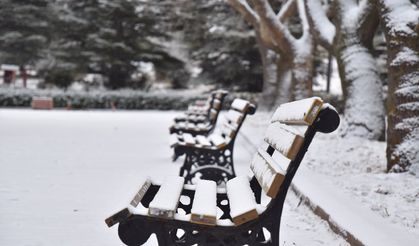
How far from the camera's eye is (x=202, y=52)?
90.9 feet

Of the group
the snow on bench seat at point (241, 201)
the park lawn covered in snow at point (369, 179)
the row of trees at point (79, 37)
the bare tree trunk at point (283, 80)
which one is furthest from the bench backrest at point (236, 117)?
the row of trees at point (79, 37)

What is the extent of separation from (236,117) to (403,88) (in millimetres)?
2100

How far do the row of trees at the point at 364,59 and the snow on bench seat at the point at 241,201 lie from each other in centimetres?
325

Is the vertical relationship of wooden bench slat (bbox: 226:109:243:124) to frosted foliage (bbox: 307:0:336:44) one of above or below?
below

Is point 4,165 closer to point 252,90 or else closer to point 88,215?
point 88,215

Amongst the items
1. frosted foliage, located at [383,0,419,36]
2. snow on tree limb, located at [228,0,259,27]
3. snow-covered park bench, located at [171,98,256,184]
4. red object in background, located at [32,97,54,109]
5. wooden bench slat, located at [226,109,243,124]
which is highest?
snow on tree limb, located at [228,0,259,27]

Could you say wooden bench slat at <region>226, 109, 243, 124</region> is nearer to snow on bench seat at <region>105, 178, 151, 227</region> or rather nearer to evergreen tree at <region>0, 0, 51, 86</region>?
snow on bench seat at <region>105, 178, 151, 227</region>

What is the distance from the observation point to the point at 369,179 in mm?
5742

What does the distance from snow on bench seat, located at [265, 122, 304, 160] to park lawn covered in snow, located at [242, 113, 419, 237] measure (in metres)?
1.24

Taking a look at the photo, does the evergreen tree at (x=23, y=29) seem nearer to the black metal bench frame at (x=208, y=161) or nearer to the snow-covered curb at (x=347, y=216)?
the black metal bench frame at (x=208, y=161)

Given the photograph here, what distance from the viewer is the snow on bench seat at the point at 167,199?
8.23 feet

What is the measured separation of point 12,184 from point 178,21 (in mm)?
25319

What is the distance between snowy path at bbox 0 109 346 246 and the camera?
12.6ft

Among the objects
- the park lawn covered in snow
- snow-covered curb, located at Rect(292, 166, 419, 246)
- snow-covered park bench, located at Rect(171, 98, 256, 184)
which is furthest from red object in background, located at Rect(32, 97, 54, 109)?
snow-covered curb, located at Rect(292, 166, 419, 246)
